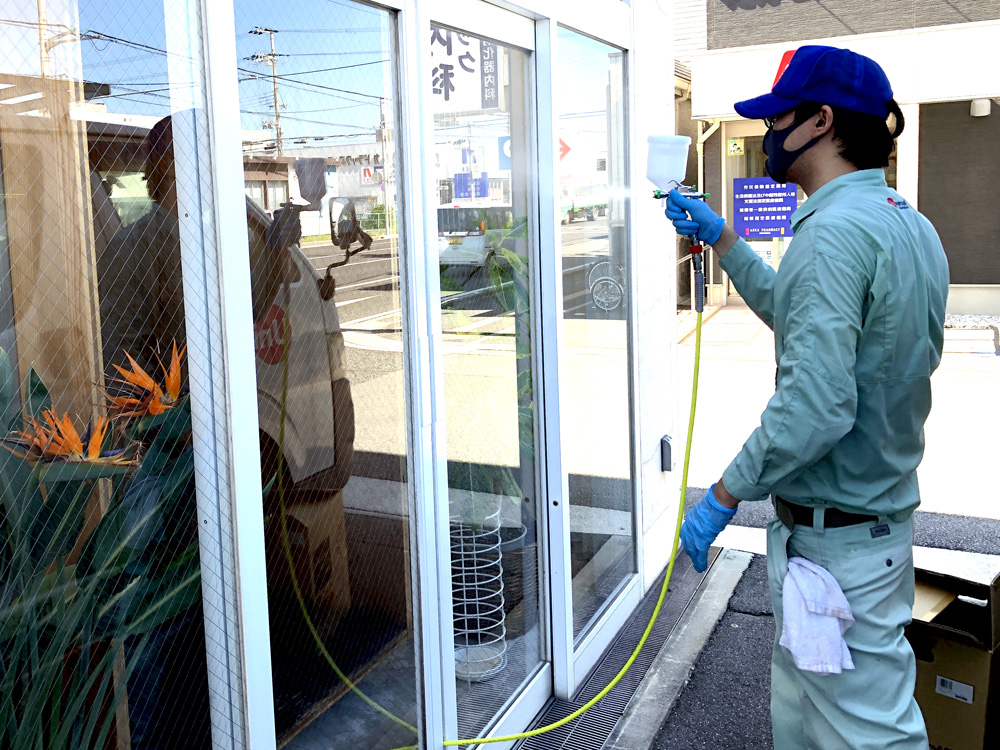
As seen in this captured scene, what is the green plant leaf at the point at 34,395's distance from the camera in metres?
1.48

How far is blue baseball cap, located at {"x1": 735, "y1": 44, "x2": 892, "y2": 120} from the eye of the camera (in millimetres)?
2234

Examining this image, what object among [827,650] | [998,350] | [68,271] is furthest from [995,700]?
[998,350]

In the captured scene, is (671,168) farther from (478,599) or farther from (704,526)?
(478,599)

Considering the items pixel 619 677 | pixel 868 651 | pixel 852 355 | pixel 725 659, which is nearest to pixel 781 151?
pixel 852 355

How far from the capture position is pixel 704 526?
2326 millimetres

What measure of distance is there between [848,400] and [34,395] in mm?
1611

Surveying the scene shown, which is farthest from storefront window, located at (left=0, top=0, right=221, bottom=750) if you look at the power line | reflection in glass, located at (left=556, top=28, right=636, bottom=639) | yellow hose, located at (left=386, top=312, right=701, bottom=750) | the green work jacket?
reflection in glass, located at (left=556, top=28, right=636, bottom=639)

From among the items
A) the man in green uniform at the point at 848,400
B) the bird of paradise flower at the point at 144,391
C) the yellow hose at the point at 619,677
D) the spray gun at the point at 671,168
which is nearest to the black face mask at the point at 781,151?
the man in green uniform at the point at 848,400

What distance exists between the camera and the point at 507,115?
304 centimetres

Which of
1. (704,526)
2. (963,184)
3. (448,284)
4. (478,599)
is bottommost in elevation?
(478,599)

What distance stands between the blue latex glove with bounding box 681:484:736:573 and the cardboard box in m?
0.93

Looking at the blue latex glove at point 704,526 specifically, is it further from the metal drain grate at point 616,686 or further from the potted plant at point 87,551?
the potted plant at point 87,551

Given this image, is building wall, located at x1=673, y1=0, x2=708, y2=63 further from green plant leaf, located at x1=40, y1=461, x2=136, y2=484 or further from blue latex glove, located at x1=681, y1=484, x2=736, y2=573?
green plant leaf, located at x1=40, y1=461, x2=136, y2=484

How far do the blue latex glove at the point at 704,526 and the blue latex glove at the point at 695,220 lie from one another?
30.0 inches
